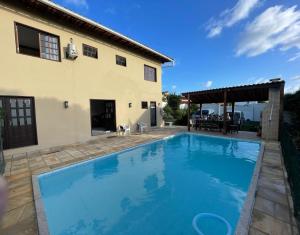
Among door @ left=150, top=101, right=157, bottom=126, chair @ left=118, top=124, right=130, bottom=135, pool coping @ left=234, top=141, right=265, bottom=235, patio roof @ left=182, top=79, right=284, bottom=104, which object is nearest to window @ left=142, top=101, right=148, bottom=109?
door @ left=150, top=101, right=157, bottom=126

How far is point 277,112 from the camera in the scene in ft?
29.9

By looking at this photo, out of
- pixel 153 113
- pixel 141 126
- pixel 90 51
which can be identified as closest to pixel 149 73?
pixel 153 113

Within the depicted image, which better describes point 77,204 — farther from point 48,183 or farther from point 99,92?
point 99,92

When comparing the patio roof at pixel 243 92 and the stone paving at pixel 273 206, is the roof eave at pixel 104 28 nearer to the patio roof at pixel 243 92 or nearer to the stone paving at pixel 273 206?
the patio roof at pixel 243 92

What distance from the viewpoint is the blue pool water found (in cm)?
340

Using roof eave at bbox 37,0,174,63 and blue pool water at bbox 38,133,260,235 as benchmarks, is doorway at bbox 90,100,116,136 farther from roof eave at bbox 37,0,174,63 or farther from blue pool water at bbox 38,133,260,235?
blue pool water at bbox 38,133,260,235

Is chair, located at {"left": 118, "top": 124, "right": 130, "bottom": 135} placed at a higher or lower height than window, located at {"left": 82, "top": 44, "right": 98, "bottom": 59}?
lower

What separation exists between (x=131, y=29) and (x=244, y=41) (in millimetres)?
9316

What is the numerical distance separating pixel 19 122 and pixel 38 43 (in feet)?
12.3

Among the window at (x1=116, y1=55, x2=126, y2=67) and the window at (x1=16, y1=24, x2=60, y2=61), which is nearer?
the window at (x1=16, y1=24, x2=60, y2=61)

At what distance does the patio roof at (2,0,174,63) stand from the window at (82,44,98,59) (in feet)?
2.52

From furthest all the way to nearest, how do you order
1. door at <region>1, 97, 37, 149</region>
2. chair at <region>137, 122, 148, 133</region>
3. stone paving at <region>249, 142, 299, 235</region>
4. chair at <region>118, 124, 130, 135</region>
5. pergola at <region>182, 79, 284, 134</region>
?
chair at <region>137, 122, 148, 133</region>, chair at <region>118, 124, 130, 135</region>, pergola at <region>182, 79, 284, 134</region>, door at <region>1, 97, 37, 149</region>, stone paving at <region>249, 142, 299, 235</region>

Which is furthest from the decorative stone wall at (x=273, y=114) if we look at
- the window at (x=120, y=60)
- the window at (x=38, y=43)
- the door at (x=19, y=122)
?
the door at (x=19, y=122)

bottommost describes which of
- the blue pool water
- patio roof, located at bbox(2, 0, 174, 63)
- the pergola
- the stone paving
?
the blue pool water
